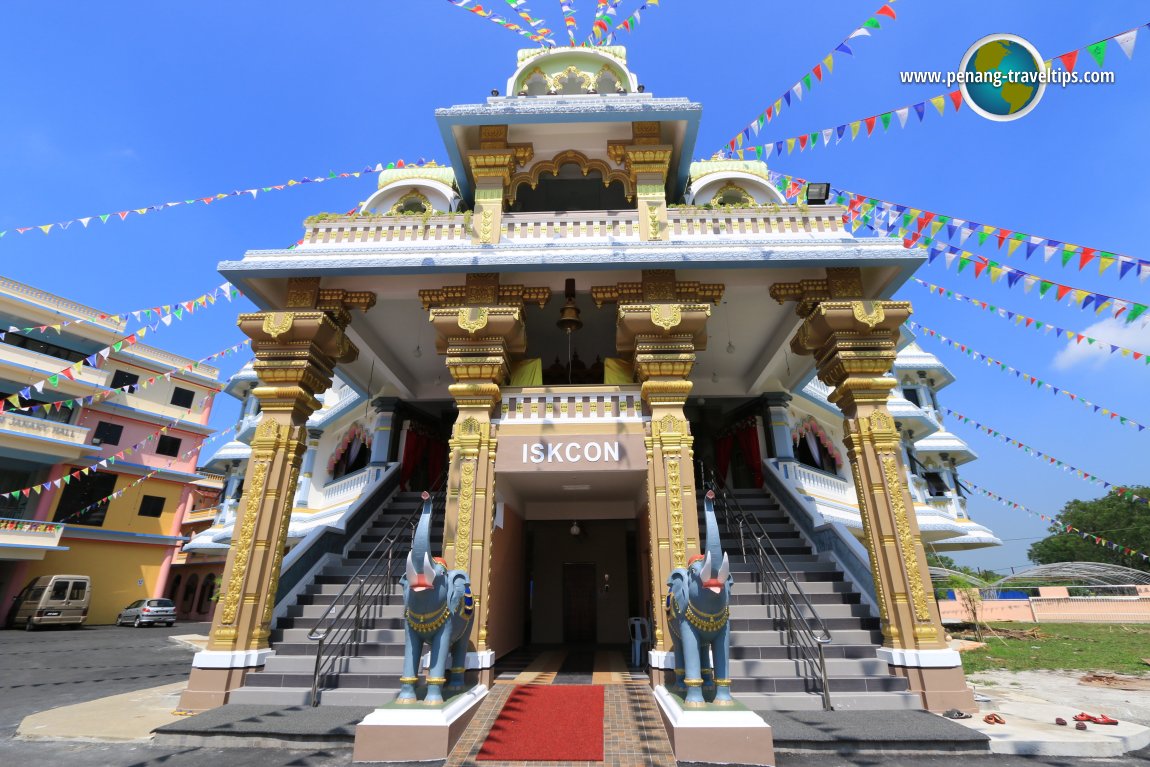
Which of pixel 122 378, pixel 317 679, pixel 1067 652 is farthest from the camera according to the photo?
pixel 122 378

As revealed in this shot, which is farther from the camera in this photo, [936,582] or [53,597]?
[53,597]

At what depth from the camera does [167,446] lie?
87.9 ft

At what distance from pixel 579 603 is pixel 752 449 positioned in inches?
226

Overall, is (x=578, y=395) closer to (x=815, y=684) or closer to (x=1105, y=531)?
(x=815, y=684)

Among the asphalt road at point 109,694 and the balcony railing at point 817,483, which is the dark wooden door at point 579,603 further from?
the asphalt road at point 109,694

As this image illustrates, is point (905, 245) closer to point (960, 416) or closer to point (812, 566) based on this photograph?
point (812, 566)

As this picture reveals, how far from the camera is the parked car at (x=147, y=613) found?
22016 millimetres

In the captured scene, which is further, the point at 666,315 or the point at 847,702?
the point at 666,315

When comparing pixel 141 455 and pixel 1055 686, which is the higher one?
pixel 141 455

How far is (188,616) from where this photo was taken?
1141 inches

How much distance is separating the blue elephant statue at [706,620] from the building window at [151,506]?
29144 mm

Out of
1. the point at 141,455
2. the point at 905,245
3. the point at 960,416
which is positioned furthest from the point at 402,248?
the point at 141,455

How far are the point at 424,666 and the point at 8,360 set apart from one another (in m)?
24.8

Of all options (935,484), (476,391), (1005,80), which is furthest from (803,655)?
(935,484)
